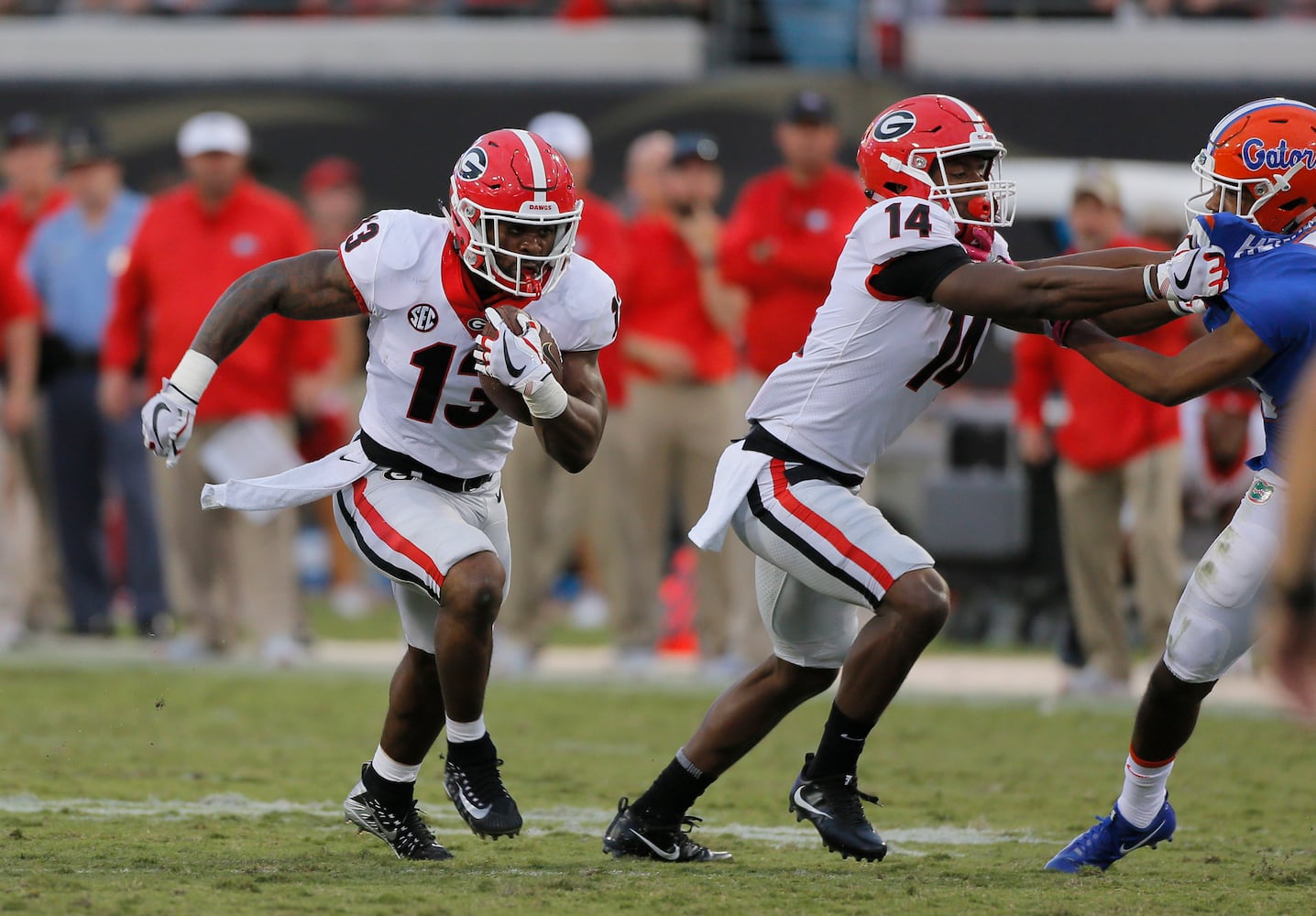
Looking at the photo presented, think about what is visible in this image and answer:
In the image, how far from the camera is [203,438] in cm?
836

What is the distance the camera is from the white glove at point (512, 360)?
423 centimetres

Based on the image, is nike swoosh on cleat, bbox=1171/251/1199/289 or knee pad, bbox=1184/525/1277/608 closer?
nike swoosh on cleat, bbox=1171/251/1199/289

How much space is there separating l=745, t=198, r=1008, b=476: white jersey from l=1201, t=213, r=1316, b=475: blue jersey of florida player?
58cm

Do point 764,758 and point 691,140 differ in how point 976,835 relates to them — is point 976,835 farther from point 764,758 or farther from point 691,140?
point 691,140

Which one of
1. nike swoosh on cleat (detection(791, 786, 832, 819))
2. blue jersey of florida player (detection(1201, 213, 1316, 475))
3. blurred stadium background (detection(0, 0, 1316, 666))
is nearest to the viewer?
blue jersey of florida player (detection(1201, 213, 1316, 475))

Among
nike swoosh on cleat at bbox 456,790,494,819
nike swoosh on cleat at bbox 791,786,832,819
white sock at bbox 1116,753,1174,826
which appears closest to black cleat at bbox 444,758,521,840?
nike swoosh on cleat at bbox 456,790,494,819

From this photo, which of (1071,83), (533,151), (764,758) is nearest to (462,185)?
(533,151)

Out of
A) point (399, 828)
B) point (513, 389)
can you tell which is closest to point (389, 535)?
point (513, 389)

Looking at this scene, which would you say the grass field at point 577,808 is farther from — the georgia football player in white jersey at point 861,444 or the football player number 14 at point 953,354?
the football player number 14 at point 953,354

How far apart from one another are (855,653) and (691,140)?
447 centimetres

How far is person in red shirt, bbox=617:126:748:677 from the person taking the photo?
8.37 meters

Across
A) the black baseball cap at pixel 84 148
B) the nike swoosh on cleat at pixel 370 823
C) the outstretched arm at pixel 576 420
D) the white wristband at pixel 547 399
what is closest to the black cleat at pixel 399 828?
the nike swoosh on cleat at pixel 370 823

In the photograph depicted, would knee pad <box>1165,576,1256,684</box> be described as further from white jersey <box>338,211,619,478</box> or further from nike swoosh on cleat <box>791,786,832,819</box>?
white jersey <box>338,211,619,478</box>

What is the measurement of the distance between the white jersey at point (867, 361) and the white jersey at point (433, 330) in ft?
1.71
